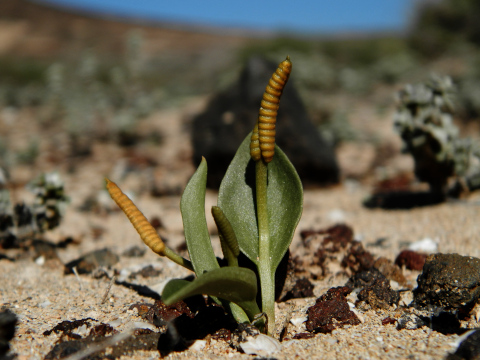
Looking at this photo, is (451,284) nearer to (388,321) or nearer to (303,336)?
(388,321)

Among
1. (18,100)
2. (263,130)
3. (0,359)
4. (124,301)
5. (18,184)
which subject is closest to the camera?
(0,359)

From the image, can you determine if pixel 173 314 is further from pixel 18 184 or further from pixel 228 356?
pixel 18 184

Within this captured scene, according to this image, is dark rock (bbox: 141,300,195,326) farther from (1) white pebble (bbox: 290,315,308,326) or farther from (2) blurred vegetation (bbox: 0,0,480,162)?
(2) blurred vegetation (bbox: 0,0,480,162)

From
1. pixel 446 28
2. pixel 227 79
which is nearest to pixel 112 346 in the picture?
pixel 227 79

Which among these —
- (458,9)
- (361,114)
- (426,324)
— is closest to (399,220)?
(426,324)

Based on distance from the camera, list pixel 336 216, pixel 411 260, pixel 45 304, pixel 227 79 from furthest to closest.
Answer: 1. pixel 227 79
2. pixel 336 216
3. pixel 411 260
4. pixel 45 304

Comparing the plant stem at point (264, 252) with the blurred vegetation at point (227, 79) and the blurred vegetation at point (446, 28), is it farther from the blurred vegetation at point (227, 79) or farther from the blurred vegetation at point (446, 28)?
the blurred vegetation at point (446, 28)
